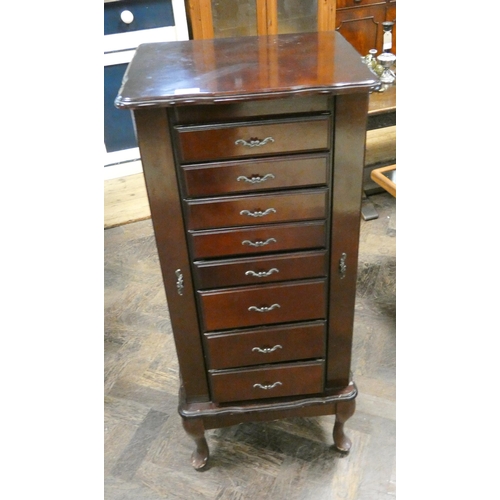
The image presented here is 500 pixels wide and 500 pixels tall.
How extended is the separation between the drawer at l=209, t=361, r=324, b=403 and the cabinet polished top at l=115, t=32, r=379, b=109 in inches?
26.3

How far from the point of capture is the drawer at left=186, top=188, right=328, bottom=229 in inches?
38.4

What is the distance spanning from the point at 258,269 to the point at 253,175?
0.72 ft

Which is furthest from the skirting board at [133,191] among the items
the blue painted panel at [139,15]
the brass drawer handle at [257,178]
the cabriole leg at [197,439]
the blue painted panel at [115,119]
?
the brass drawer handle at [257,178]

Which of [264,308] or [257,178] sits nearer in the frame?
[257,178]

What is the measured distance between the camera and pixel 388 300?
192cm

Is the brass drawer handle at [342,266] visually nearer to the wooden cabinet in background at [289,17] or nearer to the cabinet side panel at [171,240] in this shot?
the cabinet side panel at [171,240]

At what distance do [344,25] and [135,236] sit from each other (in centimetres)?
182

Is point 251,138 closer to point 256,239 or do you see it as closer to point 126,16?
point 256,239

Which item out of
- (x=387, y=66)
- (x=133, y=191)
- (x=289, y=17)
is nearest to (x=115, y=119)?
(x=133, y=191)

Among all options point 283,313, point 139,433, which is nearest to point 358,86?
point 283,313

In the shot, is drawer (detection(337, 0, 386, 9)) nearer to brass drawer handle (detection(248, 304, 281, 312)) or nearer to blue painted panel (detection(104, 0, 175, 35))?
blue painted panel (detection(104, 0, 175, 35))

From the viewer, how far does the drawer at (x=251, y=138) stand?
902mm

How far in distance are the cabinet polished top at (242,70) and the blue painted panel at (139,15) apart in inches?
56.8

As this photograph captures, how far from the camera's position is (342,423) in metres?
1.32
